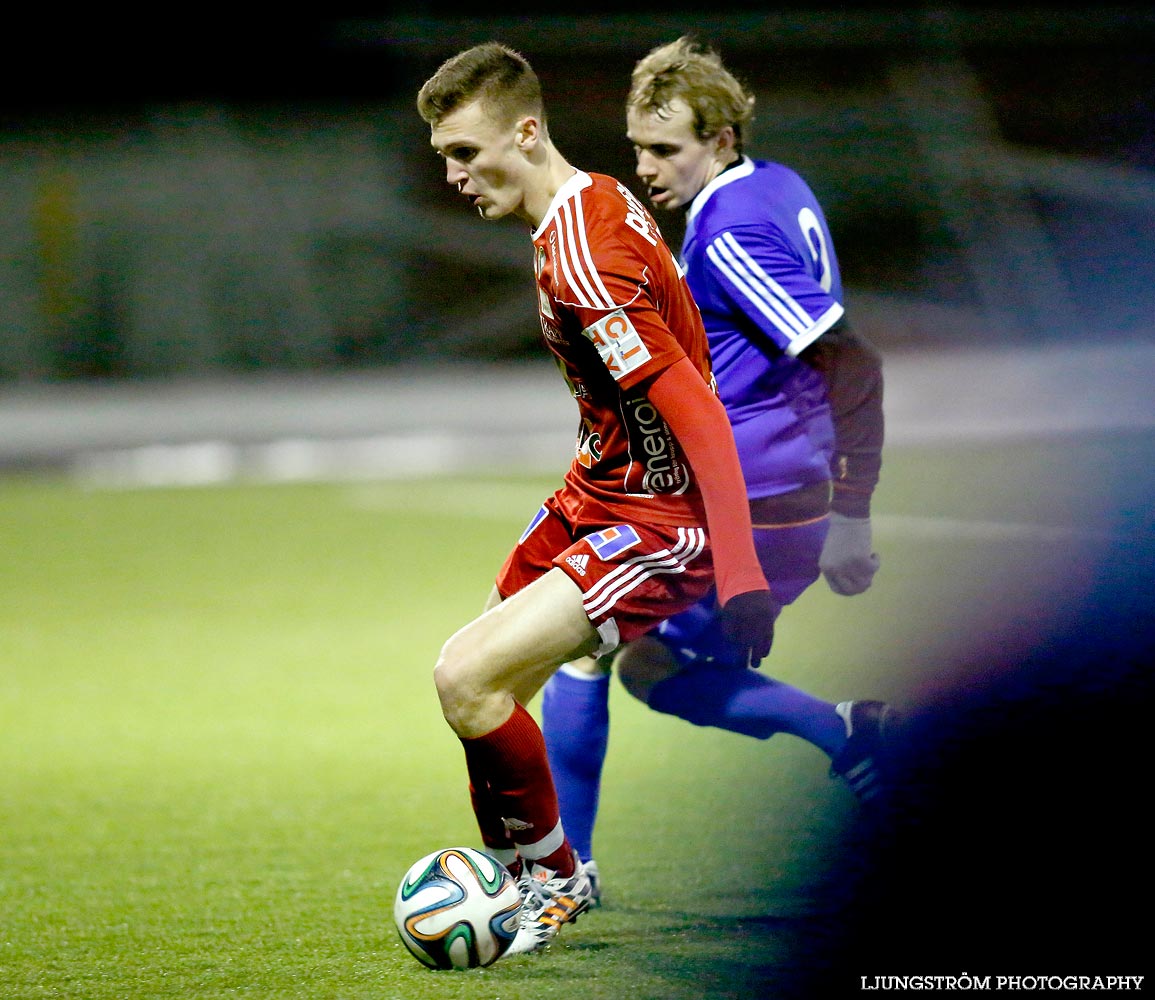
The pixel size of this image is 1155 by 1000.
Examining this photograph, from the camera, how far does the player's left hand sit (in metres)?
2.84

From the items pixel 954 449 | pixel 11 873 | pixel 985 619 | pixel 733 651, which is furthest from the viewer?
pixel 954 449

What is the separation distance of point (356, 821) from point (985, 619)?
3.11 m

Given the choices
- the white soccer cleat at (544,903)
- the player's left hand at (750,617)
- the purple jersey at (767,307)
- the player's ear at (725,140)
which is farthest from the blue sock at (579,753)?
the player's ear at (725,140)

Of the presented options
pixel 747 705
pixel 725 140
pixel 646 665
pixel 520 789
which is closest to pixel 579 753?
pixel 646 665

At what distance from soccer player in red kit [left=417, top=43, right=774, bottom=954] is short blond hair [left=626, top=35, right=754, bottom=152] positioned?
50cm

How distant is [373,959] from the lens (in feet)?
9.93

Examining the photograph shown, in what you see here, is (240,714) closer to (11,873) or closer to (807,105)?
(11,873)

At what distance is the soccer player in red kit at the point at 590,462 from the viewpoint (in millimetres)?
2836

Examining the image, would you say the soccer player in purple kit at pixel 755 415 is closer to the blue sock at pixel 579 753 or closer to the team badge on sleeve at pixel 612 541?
the blue sock at pixel 579 753

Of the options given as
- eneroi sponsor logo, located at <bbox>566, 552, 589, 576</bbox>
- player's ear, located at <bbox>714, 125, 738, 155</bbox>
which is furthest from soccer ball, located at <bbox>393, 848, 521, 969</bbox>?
player's ear, located at <bbox>714, 125, 738, 155</bbox>

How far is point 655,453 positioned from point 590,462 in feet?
0.50

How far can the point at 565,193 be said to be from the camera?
292 cm

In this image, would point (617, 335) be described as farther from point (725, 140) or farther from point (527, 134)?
point (725, 140)

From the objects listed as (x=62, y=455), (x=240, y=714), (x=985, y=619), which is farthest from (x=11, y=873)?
(x=62, y=455)
